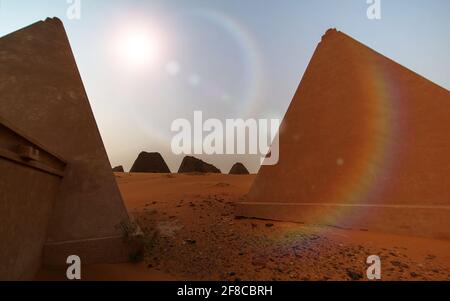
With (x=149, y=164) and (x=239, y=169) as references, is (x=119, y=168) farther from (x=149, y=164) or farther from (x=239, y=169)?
(x=239, y=169)

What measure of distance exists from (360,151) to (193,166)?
20.0 m

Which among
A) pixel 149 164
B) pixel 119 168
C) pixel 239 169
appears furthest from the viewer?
pixel 119 168

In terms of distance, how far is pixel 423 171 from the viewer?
17.5 ft

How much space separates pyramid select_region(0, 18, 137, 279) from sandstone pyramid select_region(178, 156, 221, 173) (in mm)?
19075

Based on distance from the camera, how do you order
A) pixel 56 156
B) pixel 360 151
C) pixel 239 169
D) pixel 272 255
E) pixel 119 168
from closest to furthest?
pixel 56 156 → pixel 272 255 → pixel 360 151 → pixel 239 169 → pixel 119 168

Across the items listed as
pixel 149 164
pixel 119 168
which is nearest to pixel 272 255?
pixel 149 164

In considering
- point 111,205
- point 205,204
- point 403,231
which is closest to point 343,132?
point 403,231

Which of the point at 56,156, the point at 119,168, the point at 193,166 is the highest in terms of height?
the point at 119,168

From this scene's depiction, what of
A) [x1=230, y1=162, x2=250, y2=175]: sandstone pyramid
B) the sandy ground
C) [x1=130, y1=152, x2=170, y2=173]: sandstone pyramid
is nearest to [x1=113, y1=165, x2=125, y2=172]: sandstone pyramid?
[x1=130, y1=152, x2=170, y2=173]: sandstone pyramid

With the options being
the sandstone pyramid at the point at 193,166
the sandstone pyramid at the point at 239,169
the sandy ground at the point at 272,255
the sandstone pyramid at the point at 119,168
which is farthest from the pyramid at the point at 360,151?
the sandstone pyramid at the point at 119,168

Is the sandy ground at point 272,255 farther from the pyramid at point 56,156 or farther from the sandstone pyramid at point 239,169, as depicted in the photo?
the sandstone pyramid at point 239,169

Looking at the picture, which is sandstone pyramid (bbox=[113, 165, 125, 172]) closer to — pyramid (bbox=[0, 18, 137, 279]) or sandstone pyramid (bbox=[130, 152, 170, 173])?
sandstone pyramid (bbox=[130, 152, 170, 173])

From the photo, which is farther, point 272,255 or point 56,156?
point 272,255

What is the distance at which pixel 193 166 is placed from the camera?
25203mm
